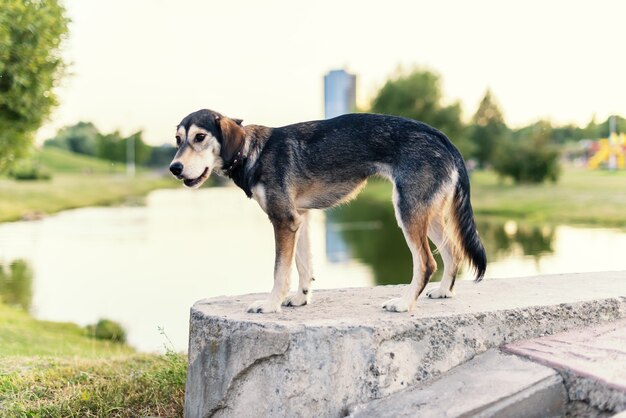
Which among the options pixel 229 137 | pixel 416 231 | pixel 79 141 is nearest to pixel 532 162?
pixel 416 231

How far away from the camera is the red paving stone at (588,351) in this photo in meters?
4.96

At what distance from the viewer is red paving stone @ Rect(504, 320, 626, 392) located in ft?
16.3

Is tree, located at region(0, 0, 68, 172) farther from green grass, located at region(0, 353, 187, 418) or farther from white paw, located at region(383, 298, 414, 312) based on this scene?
white paw, located at region(383, 298, 414, 312)

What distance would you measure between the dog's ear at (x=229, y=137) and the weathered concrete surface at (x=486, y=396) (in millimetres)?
2140

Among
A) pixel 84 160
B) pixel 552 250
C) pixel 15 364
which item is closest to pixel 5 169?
pixel 15 364

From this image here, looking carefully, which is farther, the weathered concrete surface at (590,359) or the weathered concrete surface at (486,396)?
the weathered concrete surface at (486,396)

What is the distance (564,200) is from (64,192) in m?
35.9

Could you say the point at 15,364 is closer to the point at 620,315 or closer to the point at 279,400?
the point at 279,400

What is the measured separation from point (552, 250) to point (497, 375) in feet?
65.9

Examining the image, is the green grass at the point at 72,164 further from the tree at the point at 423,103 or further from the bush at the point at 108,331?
the bush at the point at 108,331

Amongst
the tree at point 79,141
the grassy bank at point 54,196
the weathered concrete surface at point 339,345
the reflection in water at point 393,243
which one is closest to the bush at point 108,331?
the reflection in water at point 393,243

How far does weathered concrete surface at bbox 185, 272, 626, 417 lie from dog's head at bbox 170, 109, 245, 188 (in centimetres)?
117

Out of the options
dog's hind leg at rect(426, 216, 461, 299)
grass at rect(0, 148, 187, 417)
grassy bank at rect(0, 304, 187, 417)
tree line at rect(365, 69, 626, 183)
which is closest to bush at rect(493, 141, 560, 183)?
tree line at rect(365, 69, 626, 183)

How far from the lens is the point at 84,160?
106 m
